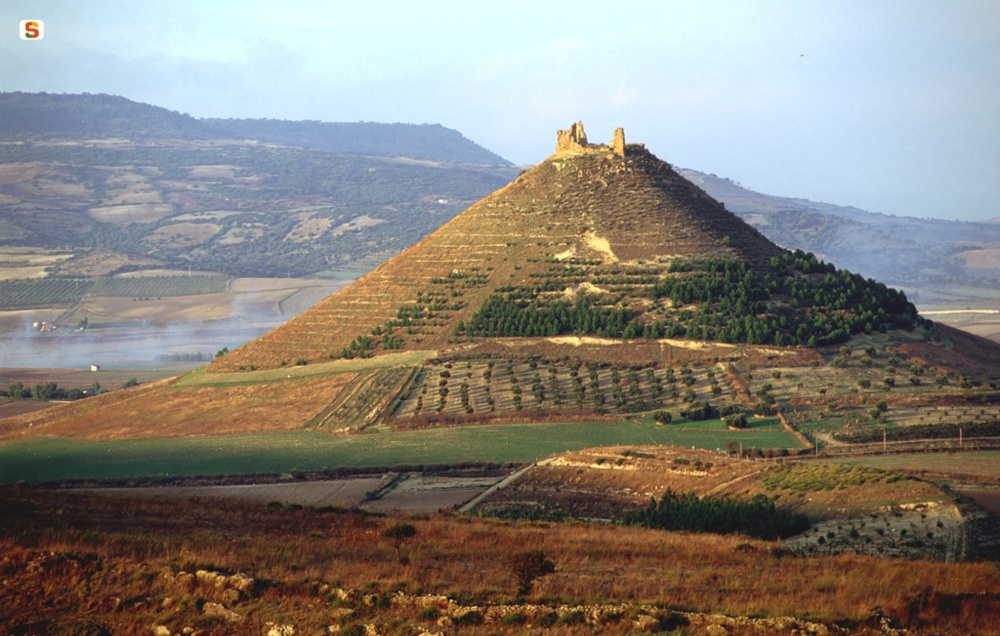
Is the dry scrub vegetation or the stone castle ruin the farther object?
the stone castle ruin

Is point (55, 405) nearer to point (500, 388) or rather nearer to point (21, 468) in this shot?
point (21, 468)

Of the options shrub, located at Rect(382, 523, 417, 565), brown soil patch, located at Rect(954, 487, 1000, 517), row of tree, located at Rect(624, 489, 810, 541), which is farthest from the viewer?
brown soil patch, located at Rect(954, 487, 1000, 517)

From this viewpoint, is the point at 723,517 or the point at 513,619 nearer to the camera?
the point at 513,619

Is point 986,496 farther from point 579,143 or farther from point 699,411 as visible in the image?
point 579,143

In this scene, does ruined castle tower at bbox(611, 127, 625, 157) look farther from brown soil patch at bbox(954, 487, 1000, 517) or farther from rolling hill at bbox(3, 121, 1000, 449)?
brown soil patch at bbox(954, 487, 1000, 517)

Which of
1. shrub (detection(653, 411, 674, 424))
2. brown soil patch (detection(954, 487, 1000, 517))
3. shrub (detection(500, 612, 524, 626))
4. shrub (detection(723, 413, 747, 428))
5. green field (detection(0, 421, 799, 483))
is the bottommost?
green field (detection(0, 421, 799, 483))

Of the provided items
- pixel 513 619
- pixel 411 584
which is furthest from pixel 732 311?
pixel 513 619

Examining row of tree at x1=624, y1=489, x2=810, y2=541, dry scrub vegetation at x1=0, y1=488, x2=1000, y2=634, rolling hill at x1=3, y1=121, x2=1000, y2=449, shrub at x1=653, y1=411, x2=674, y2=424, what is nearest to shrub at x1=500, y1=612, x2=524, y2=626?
dry scrub vegetation at x1=0, y1=488, x2=1000, y2=634
